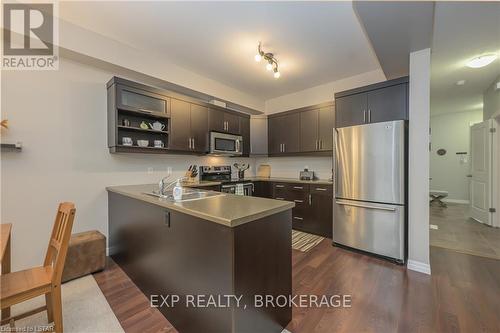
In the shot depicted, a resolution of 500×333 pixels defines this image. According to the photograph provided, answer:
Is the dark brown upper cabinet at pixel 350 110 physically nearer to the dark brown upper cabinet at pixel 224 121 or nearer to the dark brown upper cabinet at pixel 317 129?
the dark brown upper cabinet at pixel 317 129

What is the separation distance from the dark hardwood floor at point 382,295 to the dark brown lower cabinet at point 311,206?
0.77 m

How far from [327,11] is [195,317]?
2.93 meters

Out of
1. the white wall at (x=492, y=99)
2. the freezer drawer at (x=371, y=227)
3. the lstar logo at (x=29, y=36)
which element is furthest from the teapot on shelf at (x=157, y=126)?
the white wall at (x=492, y=99)

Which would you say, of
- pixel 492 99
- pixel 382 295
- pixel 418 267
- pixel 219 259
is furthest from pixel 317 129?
pixel 492 99

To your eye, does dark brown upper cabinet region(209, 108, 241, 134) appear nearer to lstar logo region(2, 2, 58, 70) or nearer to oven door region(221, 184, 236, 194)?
oven door region(221, 184, 236, 194)

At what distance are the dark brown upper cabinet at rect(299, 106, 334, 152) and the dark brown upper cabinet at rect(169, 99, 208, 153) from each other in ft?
6.16

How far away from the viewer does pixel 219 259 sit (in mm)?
1267

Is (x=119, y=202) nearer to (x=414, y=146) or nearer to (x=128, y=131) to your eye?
(x=128, y=131)

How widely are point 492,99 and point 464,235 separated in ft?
8.85

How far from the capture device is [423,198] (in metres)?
2.45

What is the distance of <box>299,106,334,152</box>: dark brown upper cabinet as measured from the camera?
12.5 feet

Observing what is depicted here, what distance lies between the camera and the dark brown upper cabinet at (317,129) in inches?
150

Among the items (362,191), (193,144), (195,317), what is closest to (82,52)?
(193,144)

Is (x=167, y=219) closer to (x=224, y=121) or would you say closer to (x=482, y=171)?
(x=224, y=121)
